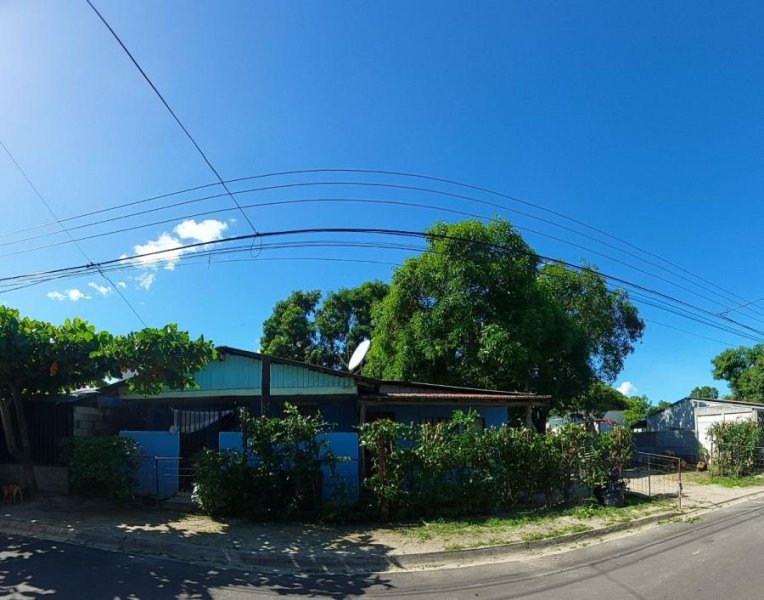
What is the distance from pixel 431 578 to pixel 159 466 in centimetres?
714

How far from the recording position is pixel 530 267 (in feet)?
72.6

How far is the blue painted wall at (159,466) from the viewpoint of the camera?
Result: 1180 cm

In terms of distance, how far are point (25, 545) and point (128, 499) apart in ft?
10.5

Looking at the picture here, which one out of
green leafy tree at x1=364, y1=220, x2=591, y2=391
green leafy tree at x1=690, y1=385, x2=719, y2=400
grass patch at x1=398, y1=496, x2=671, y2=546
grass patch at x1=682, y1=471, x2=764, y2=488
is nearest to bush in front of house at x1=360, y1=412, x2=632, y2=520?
grass patch at x1=398, y1=496, x2=671, y2=546

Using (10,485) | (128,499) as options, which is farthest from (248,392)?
(10,485)

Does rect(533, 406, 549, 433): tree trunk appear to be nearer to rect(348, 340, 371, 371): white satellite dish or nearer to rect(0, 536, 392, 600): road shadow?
rect(348, 340, 371, 371): white satellite dish

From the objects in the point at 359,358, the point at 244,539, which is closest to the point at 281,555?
the point at 244,539

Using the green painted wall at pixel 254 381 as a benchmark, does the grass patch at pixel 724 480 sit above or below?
below

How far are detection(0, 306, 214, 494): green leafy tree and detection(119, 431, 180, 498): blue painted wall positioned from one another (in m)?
1.71

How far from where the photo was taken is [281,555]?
799 centimetres

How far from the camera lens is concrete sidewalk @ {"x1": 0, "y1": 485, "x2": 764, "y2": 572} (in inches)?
313

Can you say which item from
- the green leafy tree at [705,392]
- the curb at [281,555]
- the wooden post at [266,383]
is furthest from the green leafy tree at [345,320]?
the green leafy tree at [705,392]

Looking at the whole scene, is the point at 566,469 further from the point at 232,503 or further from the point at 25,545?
the point at 25,545

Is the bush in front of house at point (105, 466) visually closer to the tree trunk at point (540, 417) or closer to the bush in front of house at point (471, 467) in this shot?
the bush in front of house at point (471, 467)
